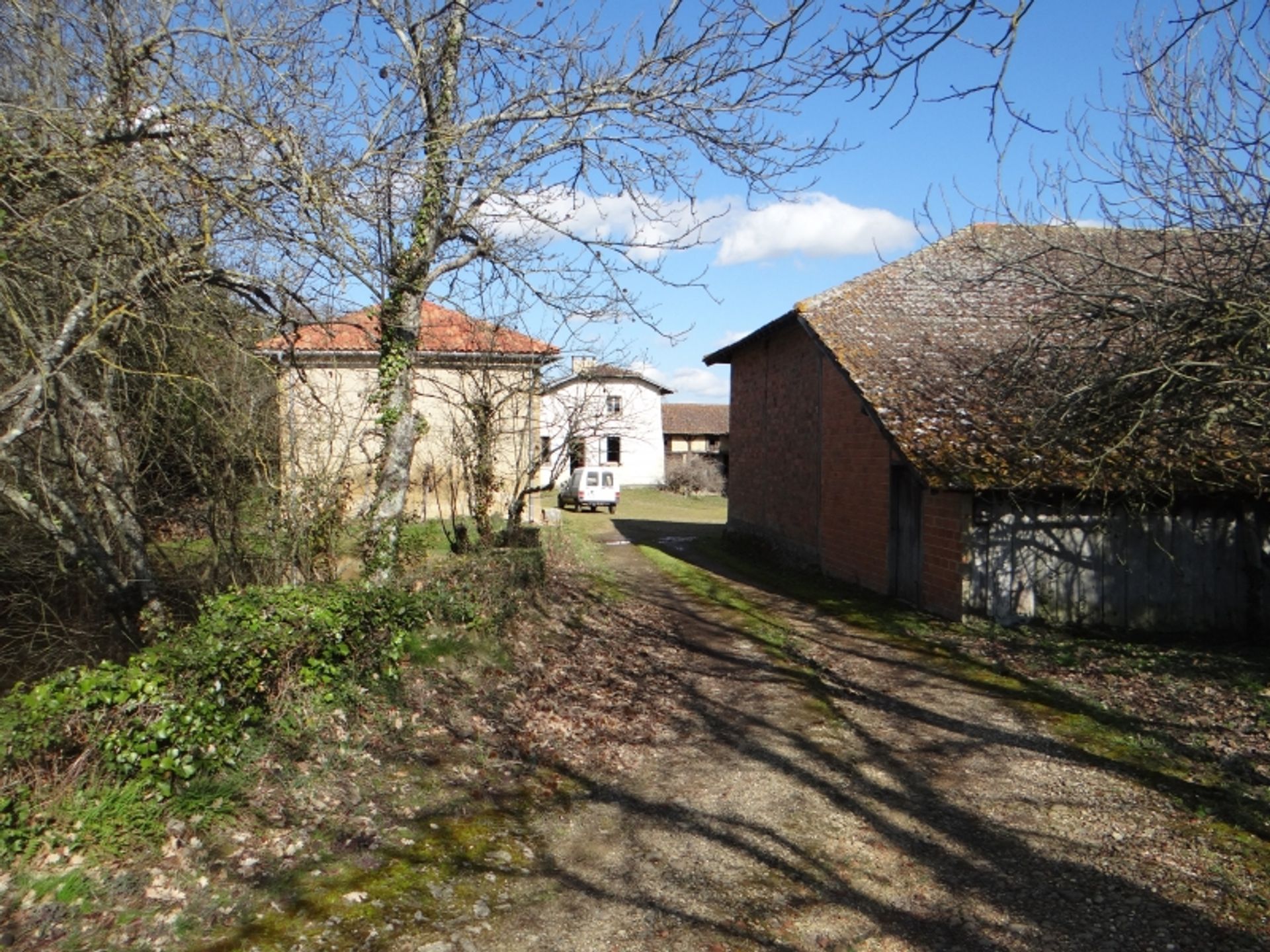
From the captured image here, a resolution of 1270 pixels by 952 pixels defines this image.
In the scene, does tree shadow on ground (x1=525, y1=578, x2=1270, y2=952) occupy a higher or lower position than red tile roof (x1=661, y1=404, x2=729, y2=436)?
lower

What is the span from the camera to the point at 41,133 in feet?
18.7

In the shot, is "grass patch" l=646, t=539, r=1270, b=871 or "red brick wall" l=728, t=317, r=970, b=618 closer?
"grass patch" l=646, t=539, r=1270, b=871

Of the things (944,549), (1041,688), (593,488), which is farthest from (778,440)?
(593,488)

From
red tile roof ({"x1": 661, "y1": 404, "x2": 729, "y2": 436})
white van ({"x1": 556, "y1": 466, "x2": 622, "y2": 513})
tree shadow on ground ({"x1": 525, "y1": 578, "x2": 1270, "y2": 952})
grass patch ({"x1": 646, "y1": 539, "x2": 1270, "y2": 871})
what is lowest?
tree shadow on ground ({"x1": 525, "y1": 578, "x2": 1270, "y2": 952})

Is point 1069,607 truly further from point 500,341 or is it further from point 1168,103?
point 500,341

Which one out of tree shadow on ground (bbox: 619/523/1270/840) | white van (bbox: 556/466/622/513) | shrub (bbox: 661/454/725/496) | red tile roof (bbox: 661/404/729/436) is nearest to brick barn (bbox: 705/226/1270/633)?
tree shadow on ground (bbox: 619/523/1270/840)

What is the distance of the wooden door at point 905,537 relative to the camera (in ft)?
40.8

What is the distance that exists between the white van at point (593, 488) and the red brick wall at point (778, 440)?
11.4 m

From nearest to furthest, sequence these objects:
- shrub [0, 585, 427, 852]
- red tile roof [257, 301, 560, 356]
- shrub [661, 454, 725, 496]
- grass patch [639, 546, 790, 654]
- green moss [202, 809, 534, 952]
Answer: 1. green moss [202, 809, 534, 952]
2. shrub [0, 585, 427, 852]
3. red tile roof [257, 301, 560, 356]
4. grass patch [639, 546, 790, 654]
5. shrub [661, 454, 725, 496]

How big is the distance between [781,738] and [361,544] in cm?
451

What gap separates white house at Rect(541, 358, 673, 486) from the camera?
1370 centimetres

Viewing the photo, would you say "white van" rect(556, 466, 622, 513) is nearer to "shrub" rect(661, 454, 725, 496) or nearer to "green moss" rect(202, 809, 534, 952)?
"shrub" rect(661, 454, 725, 496)

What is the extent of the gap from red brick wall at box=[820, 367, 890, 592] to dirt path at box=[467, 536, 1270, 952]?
5.68m

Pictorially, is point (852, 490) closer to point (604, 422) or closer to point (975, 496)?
point (975, 496)
